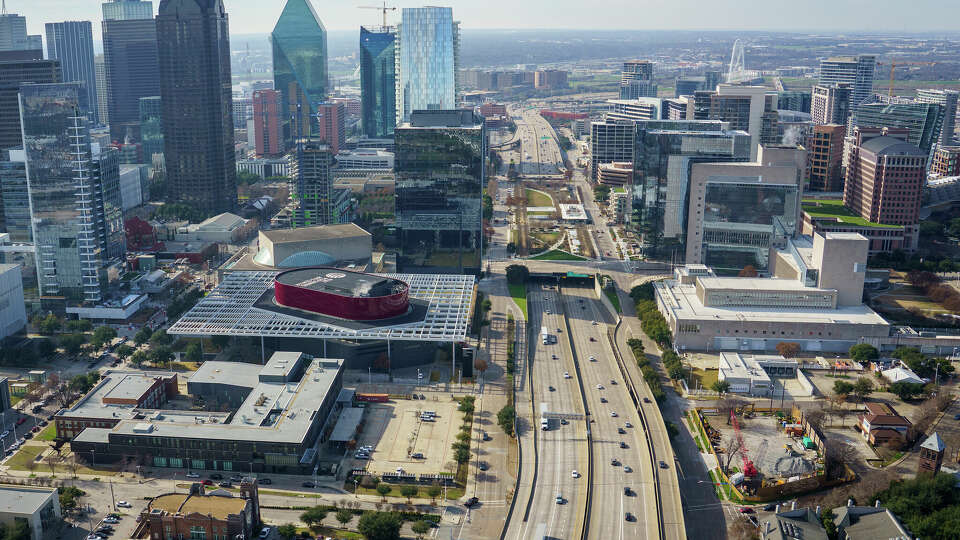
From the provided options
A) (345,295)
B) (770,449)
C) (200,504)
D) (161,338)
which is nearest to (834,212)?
(770,449)

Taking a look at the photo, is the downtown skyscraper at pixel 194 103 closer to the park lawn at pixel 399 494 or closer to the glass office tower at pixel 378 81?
the glass office tower at pixel 378 81

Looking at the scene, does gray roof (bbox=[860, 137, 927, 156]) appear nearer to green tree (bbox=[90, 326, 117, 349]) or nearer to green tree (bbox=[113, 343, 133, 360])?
green tree (bbox=[113, 343, 133, 360])

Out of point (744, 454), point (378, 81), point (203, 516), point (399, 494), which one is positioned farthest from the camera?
point (378, 81)

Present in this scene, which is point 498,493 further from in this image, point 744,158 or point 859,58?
point 859,58

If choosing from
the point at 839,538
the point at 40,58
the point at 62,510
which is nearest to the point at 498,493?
the point at 839,538

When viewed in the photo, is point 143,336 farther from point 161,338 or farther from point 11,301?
point 11,301

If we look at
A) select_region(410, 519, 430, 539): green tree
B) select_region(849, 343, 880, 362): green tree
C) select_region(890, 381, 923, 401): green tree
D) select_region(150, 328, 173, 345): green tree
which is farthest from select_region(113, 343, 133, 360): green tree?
select_region(890, 381, 923, 401): green tree

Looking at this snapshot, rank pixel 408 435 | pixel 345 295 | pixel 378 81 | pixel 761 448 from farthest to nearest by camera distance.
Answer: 1. pixel 378 81
2. pixel 345 295
3. pixel 408 435
4. pixel 761 448
